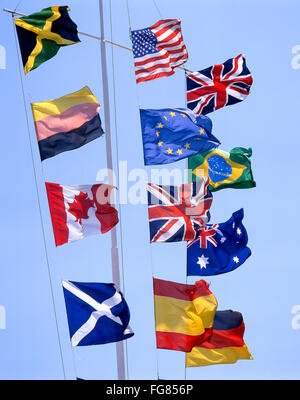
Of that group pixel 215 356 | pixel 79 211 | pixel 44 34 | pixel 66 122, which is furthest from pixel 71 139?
pixel 215 356

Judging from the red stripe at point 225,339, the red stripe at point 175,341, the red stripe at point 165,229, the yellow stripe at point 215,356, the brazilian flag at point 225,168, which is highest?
the brazilian flag at point 225,168

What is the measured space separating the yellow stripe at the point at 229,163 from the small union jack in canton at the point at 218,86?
1.68m

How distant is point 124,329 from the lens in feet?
66.1

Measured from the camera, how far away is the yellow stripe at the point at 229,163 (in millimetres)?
26906

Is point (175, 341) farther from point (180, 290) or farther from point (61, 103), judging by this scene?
point (61, 103)

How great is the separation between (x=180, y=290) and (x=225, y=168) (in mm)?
6429

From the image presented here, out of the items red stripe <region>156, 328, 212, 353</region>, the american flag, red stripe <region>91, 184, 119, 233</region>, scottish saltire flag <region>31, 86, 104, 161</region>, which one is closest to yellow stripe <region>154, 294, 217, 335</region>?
red stripe <region>156, 328, 212, 353</region>

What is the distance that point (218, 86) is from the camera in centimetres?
2742

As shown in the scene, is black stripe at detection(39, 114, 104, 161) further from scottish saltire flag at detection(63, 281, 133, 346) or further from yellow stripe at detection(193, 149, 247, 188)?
yellow stripe at detection(193, 149, 247, 188)

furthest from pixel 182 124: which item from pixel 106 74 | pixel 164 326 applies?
pixel 164 326

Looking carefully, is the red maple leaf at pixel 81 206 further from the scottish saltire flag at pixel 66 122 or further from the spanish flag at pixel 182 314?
the spanish flag at pixel 182 314

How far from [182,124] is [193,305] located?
6041 mm

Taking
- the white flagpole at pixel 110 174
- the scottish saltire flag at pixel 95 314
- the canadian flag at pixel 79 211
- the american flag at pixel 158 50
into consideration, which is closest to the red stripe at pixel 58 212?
the canadian flag at pixel 79 211

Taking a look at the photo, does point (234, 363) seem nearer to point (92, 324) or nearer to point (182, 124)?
point (92, 324)
